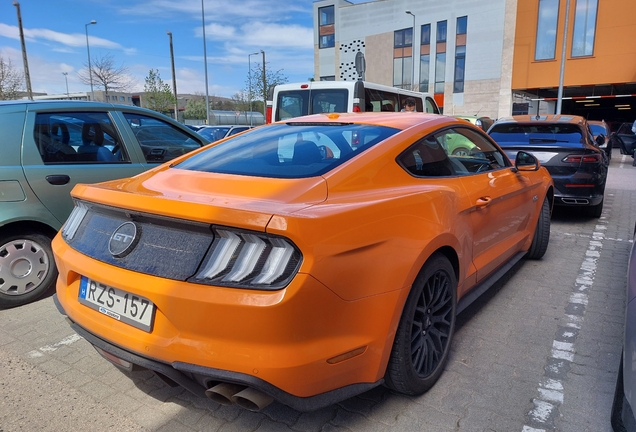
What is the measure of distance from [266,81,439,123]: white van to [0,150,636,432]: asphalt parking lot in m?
7.30

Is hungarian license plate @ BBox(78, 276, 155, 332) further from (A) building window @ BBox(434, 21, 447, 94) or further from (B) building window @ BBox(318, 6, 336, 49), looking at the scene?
(B) building window @ BBox(318, 6, 336, 49)

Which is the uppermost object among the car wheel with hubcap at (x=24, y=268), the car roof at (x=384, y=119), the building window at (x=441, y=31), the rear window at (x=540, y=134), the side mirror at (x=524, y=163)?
the building window at (x=441, y=31)

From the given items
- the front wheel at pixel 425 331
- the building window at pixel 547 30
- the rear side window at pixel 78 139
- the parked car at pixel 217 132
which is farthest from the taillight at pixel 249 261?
the building window at pixel 547 30

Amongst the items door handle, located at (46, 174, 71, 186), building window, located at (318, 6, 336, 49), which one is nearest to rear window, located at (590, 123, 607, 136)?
door handle, located at (46, 174, 71, 186)

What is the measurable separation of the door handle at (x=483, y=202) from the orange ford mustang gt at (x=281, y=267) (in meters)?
0.18

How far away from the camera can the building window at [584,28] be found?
27.9 metres

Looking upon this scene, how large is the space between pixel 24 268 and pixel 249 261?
9.70 ft

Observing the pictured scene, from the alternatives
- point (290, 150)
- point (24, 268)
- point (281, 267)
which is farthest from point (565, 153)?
point (24, 268)

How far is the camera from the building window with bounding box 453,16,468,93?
3819 cm

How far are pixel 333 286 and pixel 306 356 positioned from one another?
0.29 meters

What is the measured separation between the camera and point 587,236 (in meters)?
6.05

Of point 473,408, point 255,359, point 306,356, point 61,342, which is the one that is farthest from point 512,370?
point 61,342

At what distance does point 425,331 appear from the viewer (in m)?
2.52

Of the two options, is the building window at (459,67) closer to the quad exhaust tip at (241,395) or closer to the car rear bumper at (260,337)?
the car rear bumper at (260,337)
